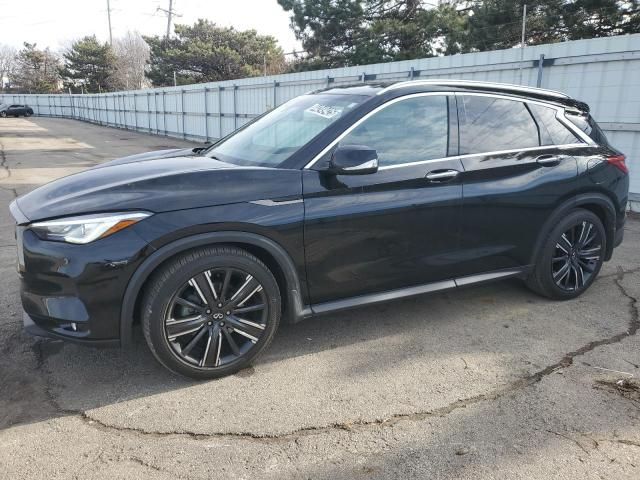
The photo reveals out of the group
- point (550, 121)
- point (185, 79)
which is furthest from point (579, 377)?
point (185, 79)

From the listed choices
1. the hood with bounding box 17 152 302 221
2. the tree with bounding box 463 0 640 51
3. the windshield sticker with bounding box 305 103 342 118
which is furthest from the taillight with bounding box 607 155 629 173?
the tree with bounding box 463 0 640 51

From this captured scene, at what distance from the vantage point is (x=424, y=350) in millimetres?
3586

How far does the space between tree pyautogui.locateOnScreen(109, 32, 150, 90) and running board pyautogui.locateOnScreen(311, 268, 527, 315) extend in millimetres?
70545

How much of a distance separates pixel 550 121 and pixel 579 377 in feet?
6.79

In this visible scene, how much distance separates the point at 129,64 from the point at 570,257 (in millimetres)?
78259

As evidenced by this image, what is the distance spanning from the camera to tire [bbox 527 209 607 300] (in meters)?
4.23

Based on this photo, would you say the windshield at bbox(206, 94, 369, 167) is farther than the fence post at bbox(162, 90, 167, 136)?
No

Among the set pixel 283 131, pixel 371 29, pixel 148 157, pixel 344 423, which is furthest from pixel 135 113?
pixel 344 423

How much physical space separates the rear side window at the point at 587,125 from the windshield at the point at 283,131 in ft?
6.48

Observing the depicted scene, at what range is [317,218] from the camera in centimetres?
322

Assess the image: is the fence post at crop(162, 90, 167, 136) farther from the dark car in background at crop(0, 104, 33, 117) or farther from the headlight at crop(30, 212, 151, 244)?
the dark car in background at crop(0, 104, 33, 117)

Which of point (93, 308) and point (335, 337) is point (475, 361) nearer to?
point (335, 337)

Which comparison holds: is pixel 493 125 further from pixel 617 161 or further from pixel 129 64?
pixel 129 64

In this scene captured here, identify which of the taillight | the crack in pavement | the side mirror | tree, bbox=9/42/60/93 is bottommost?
the crack in pavement
